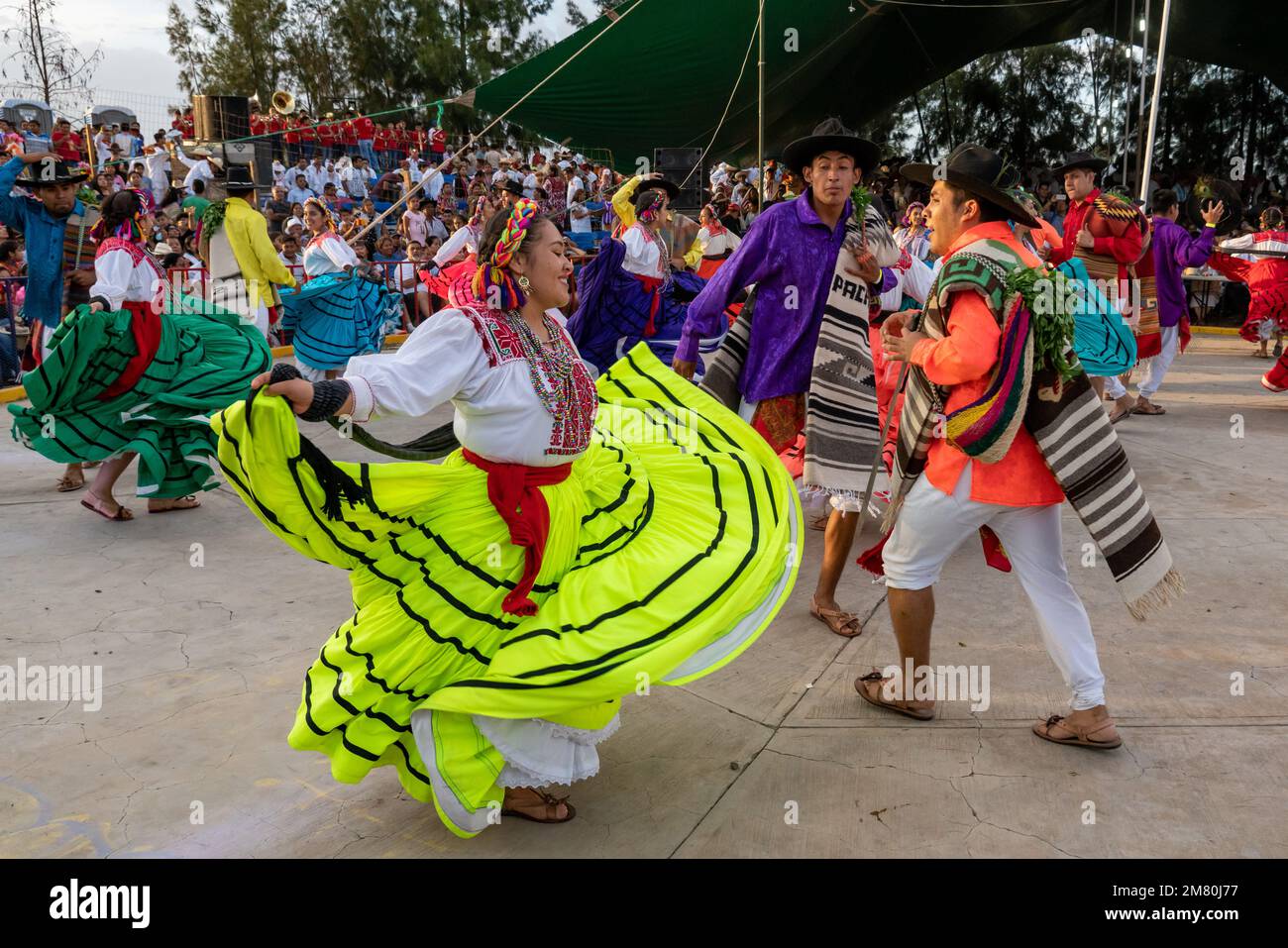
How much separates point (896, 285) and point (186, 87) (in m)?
41.3

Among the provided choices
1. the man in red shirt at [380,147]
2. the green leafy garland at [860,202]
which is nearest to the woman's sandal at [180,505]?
the green leafy garland at [860,202]

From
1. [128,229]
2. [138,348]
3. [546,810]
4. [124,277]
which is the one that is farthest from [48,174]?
[546,810]

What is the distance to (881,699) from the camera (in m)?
3.78

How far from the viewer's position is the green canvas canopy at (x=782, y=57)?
39.3 ft

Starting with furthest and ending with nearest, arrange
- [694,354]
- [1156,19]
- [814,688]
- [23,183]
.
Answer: [1156,19] → [23,183] → [694,354] → [814,688]

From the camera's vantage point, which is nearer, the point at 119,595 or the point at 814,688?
the point at 814,688

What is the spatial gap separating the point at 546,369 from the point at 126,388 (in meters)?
4.01

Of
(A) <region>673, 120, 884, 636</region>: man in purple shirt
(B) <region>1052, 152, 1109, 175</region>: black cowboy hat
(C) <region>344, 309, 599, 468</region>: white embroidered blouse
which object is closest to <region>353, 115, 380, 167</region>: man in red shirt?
(B) <region>1052, 152, 1109, 175</region>: black cowboy hat

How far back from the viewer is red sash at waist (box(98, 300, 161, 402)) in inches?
236

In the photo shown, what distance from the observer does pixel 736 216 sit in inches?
489

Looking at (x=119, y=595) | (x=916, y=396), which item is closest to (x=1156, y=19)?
(x=916, y=396)

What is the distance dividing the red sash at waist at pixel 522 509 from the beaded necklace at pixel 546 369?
191mm

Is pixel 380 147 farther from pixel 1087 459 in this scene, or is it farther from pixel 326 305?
pixel 1087 459

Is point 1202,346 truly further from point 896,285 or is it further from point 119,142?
point 119,142
